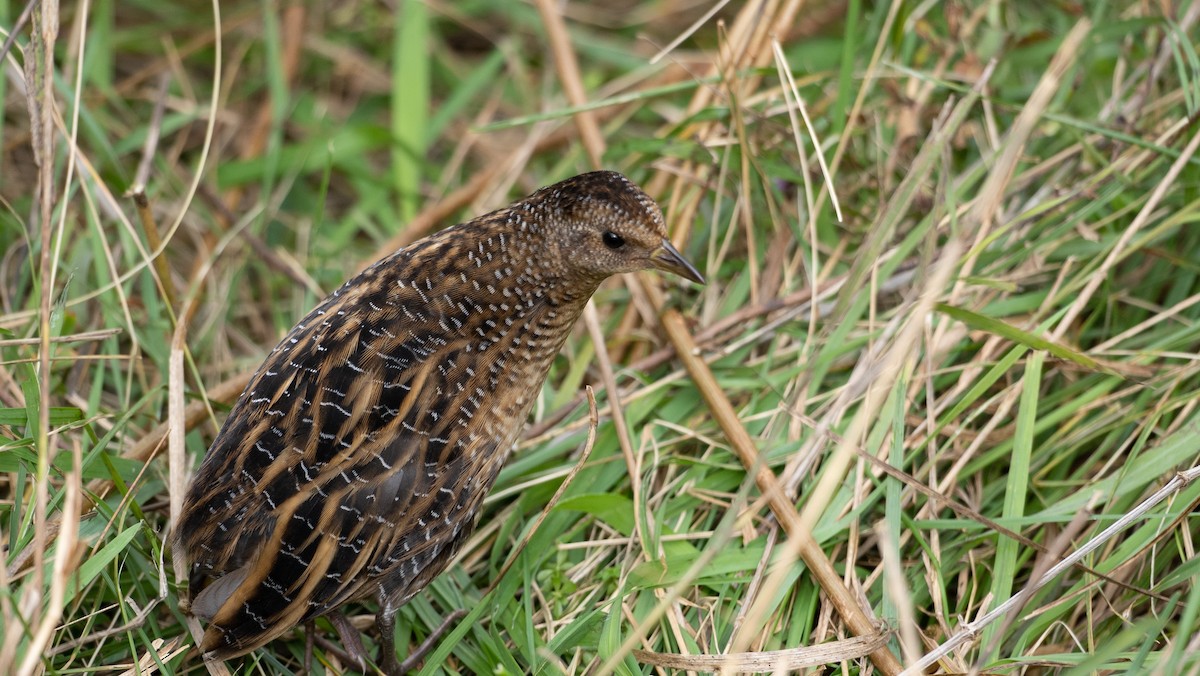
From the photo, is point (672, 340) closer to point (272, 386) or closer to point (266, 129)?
point (272, 386)

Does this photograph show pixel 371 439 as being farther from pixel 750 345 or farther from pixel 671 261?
pixel 750 345

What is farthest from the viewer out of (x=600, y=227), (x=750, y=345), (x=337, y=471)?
(x=750, y=345)

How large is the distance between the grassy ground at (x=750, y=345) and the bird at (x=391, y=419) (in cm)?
23

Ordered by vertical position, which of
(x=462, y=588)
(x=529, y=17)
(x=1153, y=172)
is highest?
(x=529, y=17)

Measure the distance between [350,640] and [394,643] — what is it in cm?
14

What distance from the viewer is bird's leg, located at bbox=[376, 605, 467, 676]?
308cm

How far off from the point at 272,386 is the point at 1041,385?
240 cm

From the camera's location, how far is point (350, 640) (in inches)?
126

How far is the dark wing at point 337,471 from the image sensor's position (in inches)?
110

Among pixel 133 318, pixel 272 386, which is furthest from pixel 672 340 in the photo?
pixel 133 318

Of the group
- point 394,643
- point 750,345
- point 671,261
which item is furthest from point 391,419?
point 750,345

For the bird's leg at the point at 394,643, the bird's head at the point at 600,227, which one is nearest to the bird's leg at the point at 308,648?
the bird's leg at the point at 394,643

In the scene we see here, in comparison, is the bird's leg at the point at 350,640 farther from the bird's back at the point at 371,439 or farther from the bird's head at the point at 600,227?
the bird's head at the point at 600,227

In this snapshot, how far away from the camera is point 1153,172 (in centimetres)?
381
